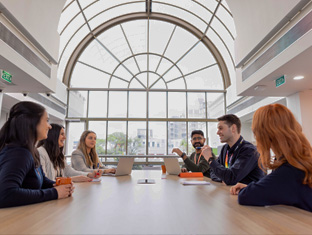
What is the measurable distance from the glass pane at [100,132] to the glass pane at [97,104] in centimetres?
34

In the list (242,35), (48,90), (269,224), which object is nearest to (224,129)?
(269,224)

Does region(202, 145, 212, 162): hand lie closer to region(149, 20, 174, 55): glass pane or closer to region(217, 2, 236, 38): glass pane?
region(217, 2, 236, 38): glass pane

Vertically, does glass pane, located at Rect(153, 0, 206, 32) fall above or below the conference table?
above

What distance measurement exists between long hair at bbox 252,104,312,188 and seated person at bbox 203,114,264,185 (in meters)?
0.67

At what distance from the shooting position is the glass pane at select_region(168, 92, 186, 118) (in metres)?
9.16

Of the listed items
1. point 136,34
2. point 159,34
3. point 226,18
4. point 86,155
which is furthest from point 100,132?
point 226,18

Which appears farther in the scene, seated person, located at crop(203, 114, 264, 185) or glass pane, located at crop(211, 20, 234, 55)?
glass pane, located at crop(211, 20, 234, 55)

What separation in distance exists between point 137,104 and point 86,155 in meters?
5.94

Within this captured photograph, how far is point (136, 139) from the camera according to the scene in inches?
353

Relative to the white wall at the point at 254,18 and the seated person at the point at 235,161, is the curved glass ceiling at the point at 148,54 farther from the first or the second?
the seated person at the point at 235,161

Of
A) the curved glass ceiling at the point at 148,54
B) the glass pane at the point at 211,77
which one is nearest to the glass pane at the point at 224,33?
the curved glass ceiling at the point at 148,54

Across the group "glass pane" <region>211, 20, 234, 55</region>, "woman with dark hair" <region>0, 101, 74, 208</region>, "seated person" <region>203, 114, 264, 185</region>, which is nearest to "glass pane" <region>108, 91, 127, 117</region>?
"glass pane" <region>211, 20, 234, 55</region>

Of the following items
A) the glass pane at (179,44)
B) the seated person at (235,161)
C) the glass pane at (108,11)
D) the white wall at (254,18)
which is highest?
the glass pane at (108,11)

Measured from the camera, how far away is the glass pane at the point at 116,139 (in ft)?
29.1
